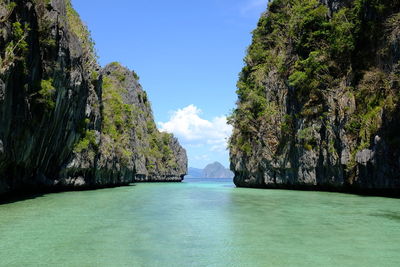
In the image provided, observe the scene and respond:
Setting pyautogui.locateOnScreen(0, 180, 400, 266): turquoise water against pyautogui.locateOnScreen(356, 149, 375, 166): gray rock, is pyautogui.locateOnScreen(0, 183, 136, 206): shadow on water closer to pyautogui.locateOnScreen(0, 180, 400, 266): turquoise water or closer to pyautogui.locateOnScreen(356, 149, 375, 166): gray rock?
pyautogui.locateOnScreen(0, 180, 400, 266): turquoise water

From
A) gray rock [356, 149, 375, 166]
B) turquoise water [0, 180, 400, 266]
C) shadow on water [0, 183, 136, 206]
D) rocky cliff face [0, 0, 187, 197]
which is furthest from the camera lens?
gray rock [356, 149, 375, 166]

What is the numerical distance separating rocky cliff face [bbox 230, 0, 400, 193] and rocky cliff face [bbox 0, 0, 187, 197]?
16127 millimetres

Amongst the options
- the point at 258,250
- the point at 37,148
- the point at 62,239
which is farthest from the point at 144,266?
the point at 37,148

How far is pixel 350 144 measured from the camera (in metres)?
22.8

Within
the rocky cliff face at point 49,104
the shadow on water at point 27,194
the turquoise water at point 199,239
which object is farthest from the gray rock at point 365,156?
the shadow on water at point 27,194

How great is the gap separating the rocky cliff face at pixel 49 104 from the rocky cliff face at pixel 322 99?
52.9 feet

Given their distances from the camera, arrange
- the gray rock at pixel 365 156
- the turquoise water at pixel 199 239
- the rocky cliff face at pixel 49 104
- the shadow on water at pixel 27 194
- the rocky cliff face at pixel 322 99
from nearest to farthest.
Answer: the turquoise water at pixel 199 239 < the rocky cliff face at pixel 49 104 < the shadow on water at pixel 27 194 < the rocky cliff face at pixel 322 99 < the gray rock at pixel 365 156

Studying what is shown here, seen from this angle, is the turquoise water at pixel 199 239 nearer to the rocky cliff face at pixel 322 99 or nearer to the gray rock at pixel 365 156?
the gray rock at pixel 365 156

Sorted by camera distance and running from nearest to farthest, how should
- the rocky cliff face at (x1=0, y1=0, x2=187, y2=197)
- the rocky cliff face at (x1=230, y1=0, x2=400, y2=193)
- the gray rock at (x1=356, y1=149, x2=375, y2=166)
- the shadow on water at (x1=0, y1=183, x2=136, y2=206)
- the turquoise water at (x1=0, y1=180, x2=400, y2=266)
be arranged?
the turquoise water at (x1=0, y1=180, x2=400, y2=266) → the rocky cliff face at (x1=0, y1=0, x2=187, y2=197) → the shadow on water at (x1=0, y1=183, x2=136, y2=206) → the rocky cliff face at (x1=230, y1=0, x2=400, y2=193) → the gray rock at (x1=356, y1=149, x2=375, y2=166)

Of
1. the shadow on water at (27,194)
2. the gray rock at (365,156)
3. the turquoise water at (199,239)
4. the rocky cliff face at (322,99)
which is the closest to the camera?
the turquoise water at (199,239)

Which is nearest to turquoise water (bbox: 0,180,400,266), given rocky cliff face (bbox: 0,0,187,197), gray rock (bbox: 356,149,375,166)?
rocky cliff face (bbox: 0,0,187,197)

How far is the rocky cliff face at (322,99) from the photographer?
19.8 metres

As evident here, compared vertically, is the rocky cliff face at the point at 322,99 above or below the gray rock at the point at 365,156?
above

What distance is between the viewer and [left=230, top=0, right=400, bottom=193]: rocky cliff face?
19750mm
